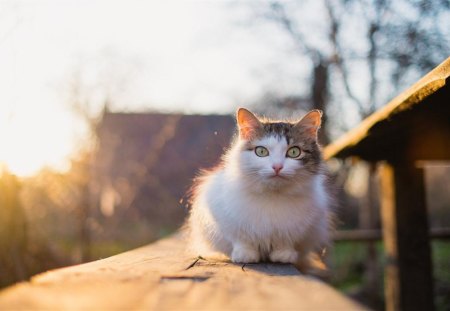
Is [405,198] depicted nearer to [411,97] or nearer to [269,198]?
[411,97]

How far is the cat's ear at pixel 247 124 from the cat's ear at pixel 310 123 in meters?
0.20

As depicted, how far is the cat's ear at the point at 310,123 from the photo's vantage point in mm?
2407

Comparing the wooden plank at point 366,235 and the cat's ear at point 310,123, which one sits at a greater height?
the cat's ear at point 310,123

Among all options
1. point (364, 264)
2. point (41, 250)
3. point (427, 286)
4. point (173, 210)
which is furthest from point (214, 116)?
point (427, 286)

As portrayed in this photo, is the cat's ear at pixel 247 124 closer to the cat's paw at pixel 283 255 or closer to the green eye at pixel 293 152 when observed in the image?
the green eye at pixel 293 152

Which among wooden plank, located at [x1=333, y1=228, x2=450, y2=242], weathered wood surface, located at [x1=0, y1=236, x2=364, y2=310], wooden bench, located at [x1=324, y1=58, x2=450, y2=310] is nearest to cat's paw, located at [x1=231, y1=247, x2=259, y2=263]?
weathered wood surface, located at [x1=0, y1=236, x2=364, y2=310]

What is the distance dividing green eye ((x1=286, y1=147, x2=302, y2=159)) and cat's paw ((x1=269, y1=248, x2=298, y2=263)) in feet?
1.37

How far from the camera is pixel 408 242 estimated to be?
4473 mm

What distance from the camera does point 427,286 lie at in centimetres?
430

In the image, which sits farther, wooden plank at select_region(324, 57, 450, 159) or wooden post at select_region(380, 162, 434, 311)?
wooden post at select_region(380, 162, 434, 311)

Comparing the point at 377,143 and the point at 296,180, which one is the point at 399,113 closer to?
the point at 296,180

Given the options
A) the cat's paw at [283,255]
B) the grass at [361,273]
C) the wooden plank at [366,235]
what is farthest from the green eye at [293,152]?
the grass at [361,273]

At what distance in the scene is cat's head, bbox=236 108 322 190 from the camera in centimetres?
215

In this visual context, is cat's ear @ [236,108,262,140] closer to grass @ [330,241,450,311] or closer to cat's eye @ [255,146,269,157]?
cat's eye @ [255,146,269,157]
